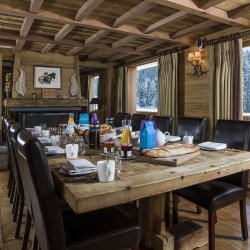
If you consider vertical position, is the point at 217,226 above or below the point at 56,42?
below

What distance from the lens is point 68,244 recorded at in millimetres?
1143

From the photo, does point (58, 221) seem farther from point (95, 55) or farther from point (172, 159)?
point (95, 55)

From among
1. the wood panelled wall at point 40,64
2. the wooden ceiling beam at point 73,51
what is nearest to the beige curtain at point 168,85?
the wooden ceiling beam at point 73,51

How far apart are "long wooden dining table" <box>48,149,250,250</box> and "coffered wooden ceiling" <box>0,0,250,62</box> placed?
5.71ft

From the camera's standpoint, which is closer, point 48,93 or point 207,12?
point 207,12

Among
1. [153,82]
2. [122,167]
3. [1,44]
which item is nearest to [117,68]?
[153,82]

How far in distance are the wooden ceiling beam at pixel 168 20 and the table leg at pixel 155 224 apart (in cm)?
231

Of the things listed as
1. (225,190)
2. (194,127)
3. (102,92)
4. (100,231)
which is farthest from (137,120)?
(102,92)

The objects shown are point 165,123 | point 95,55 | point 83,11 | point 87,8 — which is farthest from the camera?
point 95,55

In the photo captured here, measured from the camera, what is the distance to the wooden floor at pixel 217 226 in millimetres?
1938

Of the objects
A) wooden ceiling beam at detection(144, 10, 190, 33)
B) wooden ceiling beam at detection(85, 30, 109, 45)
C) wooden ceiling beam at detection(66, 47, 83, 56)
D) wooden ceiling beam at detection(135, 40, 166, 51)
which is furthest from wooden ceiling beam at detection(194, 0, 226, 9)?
wooden ceiling beam at detection(66, 47, 83, 56)

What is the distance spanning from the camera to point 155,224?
1.66m

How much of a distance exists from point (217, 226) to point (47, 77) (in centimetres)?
493

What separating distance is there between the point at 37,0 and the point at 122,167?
209 centimetres
